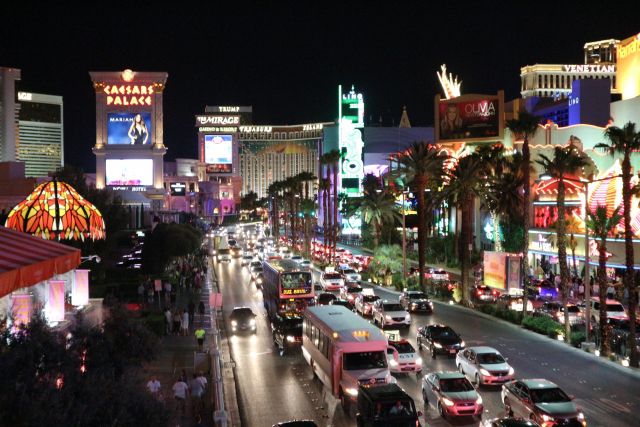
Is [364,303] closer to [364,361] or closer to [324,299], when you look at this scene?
[324,299]

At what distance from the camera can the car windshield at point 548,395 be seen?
17.7 meters

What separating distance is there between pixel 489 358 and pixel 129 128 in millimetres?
86091

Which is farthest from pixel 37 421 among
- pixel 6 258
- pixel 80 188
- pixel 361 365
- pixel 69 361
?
pixel 80 188

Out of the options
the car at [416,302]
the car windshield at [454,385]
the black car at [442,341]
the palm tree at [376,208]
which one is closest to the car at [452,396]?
the car windshield at [454,385]

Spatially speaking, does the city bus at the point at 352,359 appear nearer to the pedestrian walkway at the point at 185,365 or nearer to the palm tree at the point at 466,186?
the pedestrian walkway at the point at 185,365

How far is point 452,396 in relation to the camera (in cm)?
1867

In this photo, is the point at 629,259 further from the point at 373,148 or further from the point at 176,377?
the point at 373,148

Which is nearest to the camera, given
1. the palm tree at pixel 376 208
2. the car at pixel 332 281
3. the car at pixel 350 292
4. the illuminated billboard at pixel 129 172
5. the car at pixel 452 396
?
the car at pixel 452 396

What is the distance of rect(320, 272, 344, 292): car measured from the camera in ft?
163

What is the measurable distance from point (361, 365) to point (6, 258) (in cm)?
970

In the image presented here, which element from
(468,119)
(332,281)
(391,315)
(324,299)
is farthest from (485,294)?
(468,119)

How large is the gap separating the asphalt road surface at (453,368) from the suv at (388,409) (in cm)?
250

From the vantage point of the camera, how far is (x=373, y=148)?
156 meters

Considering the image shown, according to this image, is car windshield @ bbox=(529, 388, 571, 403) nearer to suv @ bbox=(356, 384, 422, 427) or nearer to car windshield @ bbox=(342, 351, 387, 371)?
suv @ bbox=(356, 384, 422, 427)
